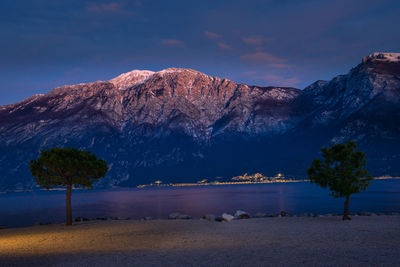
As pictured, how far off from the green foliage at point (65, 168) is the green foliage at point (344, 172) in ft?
88.4

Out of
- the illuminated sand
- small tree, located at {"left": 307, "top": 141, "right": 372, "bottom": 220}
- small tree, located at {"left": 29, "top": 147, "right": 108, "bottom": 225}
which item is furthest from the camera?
small tree, located at {"left": 307, "top": 141, "right": 372, "bottom": 220}

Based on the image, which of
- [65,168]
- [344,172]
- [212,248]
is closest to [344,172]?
[344,172]

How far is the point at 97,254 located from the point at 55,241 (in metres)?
9.33

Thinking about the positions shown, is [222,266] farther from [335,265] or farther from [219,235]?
[219,235]

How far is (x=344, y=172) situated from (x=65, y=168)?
1290 inches

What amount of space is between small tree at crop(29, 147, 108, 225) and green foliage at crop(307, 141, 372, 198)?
2695 centimetres

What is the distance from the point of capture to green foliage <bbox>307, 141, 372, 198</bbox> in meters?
39.6

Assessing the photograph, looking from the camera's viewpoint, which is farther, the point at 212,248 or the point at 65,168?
the point at 65,168

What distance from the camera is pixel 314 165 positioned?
42.0m

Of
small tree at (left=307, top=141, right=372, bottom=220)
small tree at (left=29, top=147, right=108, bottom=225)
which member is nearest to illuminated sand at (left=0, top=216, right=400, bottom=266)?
small tree at (left=29, top=147, right=108, bottom=225)

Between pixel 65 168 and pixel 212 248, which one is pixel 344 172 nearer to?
pixel 212 248

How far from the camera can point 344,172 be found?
39.9m

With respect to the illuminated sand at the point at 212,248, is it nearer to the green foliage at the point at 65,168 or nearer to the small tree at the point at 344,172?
the green foliage at the point at 65,168

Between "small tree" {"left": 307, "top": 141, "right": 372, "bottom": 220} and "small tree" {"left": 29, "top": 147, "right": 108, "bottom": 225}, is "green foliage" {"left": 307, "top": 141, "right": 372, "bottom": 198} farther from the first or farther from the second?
"small tree" {"left": 29, "top": 147, "right": 108, "bottom": 225}
